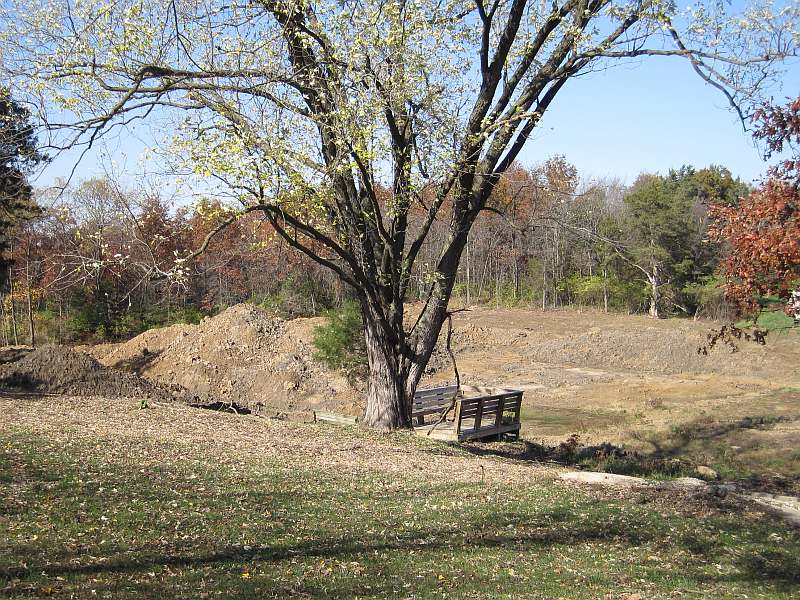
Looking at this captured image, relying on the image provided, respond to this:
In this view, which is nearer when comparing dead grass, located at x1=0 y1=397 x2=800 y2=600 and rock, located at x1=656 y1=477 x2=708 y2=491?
dead grass, located at x1=0 y1=397 x2=800 y2=600

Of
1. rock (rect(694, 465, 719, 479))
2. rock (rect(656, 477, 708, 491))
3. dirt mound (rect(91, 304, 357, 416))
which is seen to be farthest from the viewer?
dirt mound (rect(91, 304, 357, 416))

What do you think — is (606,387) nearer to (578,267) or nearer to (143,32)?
(143,32)

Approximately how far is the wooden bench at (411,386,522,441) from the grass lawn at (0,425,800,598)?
17.3 feet

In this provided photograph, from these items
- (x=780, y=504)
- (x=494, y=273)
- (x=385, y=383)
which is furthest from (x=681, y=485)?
(x=494, y=273)

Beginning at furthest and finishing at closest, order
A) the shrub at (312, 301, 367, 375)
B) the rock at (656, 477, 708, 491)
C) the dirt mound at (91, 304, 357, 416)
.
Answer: the dirt mound at (91, 304, 357, 416), the shrub at (312, 301, 367, 375), the rock at (656, 477, 708, 491)

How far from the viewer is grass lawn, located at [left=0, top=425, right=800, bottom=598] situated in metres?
5.24

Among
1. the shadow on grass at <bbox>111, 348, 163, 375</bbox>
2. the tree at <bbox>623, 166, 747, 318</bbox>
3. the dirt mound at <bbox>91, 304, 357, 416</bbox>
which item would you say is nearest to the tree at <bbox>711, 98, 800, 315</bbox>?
the dirt mound at <bbox>91, 304, 357, 416</bbox>

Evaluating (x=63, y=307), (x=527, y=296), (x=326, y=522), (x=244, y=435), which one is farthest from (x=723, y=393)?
(x=63, y=307)

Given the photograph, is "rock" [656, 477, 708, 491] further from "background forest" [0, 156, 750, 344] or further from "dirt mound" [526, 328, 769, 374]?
"dirt mound" [526, 328, 769, 374]

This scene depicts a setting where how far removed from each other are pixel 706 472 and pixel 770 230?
5689mm

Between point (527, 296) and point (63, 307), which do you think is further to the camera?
point (527, 296)

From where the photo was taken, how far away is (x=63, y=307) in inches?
1508

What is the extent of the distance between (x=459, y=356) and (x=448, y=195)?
22.8 metres

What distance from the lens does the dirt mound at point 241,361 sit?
26.4 metres
